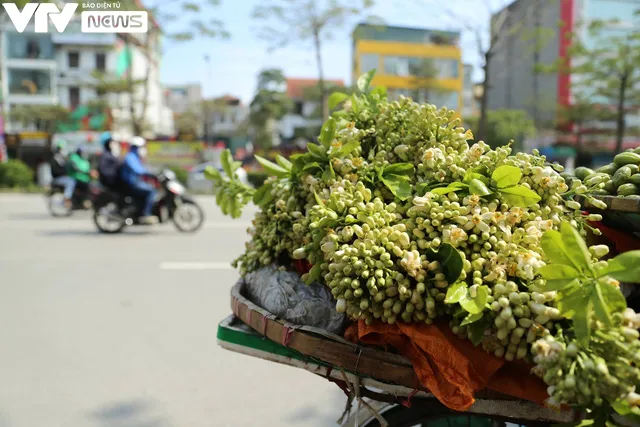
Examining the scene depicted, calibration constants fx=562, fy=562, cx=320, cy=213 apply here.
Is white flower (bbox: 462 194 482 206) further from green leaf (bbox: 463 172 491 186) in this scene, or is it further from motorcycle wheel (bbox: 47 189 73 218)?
motorcycle wheel (bbox: 47 189 73 218)

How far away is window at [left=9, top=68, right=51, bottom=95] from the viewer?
1406 inches

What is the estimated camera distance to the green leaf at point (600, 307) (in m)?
1.05

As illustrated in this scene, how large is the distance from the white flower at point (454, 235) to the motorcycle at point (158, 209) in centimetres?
776

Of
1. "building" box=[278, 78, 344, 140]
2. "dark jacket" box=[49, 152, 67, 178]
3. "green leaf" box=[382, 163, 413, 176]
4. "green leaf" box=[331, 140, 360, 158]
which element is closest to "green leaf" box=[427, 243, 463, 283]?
"green leaf" box=[382, 163, 413, 176]

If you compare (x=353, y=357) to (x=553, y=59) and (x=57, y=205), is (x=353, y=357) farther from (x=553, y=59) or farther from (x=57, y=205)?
(x=553, y=59)

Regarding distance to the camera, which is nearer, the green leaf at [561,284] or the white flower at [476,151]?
the green leaf at [561,284]

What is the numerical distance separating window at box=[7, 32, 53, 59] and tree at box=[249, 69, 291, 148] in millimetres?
13652

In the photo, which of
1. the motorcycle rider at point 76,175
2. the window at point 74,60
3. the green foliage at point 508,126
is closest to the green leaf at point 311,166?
the motorcycle rider at point 76,175

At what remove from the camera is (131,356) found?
12.1 feet

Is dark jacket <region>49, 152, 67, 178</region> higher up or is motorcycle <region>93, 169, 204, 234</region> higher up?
dark jacket <region>49, 152, 67, 178</region>

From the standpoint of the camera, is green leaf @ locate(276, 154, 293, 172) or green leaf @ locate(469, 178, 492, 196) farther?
green leaf @ locate(276, 154, 293, 172)

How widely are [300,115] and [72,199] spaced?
34.4 meters

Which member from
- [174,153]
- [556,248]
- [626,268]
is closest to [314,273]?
[556,248]

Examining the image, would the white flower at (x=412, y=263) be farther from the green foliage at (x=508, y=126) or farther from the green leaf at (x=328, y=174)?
the green foliage at (x=508, y=126)
